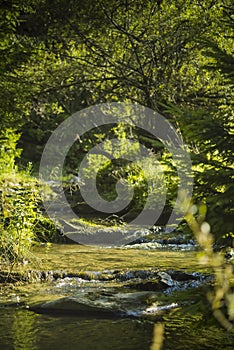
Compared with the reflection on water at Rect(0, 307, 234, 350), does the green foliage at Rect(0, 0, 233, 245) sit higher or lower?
higher

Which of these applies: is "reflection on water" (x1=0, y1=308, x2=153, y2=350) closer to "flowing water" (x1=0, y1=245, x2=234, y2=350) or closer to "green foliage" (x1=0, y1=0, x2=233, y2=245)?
"flowing water" (x1=0, y1=245, x2=234, y2=350)

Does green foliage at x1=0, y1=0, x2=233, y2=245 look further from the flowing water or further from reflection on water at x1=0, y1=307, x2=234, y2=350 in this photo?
reflection on water at x1=0, y1=307, x2=234, y2=350

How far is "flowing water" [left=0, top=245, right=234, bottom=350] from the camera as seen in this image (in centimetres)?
404

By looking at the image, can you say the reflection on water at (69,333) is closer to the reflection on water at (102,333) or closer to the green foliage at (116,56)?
the reflection on water at (102,333)

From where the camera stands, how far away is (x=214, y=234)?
3.80 metres

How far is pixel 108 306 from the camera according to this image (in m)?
4.94

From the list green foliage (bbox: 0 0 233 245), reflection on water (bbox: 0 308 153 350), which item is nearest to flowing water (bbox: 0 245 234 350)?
reflection on water (bbox: 0 308 153 350)

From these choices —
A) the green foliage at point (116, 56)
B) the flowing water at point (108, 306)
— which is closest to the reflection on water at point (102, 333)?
the flowing water at point (108, 306)

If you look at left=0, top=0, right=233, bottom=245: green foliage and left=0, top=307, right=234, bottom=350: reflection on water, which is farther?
left=0, top=0, right=233, bottom=245: green foliage

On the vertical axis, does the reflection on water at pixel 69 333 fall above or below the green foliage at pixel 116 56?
below

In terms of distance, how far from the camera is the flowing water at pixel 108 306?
404 cm

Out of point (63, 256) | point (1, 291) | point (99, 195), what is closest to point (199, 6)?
point (99, 195)

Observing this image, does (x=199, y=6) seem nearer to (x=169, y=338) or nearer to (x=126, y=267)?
(x=126, y=267)

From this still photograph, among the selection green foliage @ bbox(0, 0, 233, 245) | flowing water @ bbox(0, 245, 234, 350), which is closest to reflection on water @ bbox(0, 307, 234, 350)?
flowing water @ bbox(0, 245, 234, 350)
